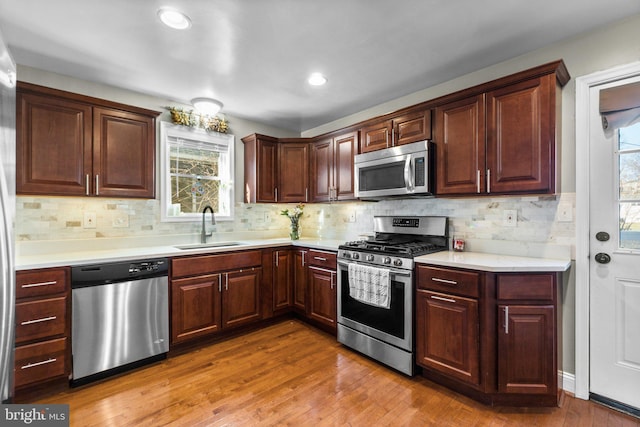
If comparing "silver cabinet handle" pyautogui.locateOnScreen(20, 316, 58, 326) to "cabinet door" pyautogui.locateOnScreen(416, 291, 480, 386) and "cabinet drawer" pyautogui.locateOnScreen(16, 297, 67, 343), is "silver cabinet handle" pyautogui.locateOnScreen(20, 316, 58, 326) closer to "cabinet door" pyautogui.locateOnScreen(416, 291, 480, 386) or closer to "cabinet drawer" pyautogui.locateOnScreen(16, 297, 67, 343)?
"cabinet drawer" pyautogui.locateOnScreen(16, 297, 67, 343)

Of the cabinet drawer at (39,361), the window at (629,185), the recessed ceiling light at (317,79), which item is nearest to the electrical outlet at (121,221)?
the cabinet drawer at (39,361)

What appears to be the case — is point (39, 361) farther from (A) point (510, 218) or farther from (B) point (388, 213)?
(A) point (510, 218)

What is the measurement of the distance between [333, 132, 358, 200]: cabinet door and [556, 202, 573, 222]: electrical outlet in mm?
1739

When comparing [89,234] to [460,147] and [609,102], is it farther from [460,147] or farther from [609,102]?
[609,102]

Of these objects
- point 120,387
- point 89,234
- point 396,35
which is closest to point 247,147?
point 89,234

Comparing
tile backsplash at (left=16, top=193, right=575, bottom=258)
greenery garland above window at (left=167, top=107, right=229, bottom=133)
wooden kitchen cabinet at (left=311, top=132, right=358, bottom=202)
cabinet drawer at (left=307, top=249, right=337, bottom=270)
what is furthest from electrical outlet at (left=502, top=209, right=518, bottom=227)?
greenery garland above window at (left=167, top=107, right=229, bottom=133)

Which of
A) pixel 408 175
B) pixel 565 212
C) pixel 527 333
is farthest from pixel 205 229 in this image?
pixel 565 212

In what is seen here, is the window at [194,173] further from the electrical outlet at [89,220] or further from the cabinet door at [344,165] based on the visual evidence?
the cabinet door at [344,165]

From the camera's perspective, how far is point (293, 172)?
376 centimetres

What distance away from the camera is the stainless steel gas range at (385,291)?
2.30 meters

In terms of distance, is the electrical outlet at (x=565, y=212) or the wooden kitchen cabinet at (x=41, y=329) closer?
the wooden kitchen cabinet at (x=41, y=329)

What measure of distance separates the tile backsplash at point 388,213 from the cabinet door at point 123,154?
311mm

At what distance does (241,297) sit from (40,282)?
1.56 m

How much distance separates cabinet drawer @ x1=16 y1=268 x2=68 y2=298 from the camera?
195 centimetres
